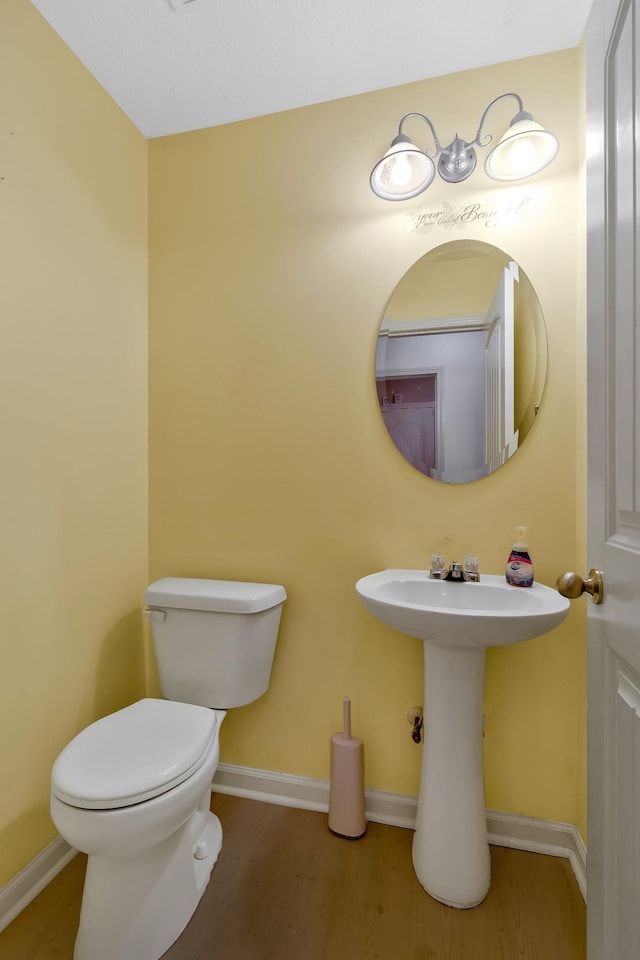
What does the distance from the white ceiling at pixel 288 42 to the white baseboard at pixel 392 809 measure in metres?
2.36

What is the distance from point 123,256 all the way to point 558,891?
2449 millimetres

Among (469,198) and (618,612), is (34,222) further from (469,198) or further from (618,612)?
(618,612)

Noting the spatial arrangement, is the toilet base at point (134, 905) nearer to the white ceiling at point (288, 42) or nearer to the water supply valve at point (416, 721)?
the water supply valve at point (416, 721)

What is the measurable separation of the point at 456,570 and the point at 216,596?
765 mm

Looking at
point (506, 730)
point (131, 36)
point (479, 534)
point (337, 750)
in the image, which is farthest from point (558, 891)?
point (131, 36)

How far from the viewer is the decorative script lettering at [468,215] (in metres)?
1.46

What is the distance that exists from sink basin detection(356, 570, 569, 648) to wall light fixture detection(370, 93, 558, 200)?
1199 mm

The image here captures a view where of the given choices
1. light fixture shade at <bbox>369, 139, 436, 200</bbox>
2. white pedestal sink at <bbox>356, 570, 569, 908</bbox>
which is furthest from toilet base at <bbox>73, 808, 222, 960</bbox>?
light fixture shade at <bbox>369, 139, 436, 200</bbox>

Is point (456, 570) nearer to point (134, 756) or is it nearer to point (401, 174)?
point (134, 756)

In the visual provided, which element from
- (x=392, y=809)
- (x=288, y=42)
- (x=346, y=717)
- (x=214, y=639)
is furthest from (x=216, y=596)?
(x=288, y=42)

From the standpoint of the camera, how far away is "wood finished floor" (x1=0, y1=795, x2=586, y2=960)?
3.73 ft

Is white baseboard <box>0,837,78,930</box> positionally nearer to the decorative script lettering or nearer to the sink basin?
the sink basin

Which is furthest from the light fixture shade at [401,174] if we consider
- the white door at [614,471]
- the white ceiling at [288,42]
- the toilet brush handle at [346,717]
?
the toilet brush handle at [346,717]

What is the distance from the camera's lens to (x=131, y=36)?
1417 mm
